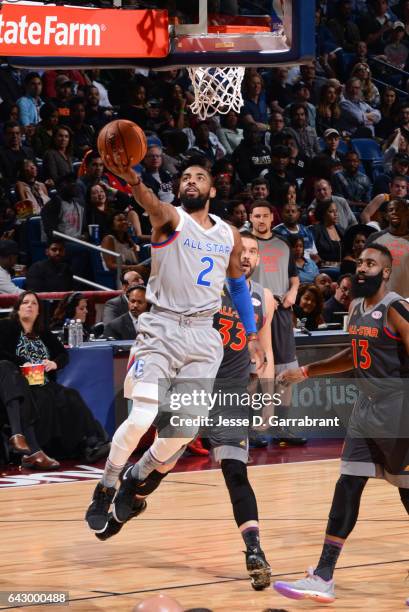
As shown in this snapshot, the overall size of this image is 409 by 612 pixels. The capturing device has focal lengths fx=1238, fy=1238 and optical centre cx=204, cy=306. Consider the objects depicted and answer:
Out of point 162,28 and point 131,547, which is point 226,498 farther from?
point 162,28

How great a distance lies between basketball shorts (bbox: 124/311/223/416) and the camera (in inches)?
248

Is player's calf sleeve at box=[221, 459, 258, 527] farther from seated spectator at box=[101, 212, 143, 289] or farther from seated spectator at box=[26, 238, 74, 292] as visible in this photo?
seated spectator at box=[101, 212, 143, 289]

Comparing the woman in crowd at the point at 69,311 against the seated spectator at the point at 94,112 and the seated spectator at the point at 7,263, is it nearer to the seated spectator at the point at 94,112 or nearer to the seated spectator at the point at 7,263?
the seated spectator at the point at 7,263

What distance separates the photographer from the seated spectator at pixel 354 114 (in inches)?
741

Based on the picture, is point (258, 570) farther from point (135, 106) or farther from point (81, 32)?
point (135, 106)

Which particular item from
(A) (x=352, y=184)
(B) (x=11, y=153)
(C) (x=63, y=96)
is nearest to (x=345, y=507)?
A: (B) (x=11, y=153)

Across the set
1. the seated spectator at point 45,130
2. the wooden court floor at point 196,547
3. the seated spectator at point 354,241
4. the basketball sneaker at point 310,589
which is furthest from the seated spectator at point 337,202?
the basketball sneaker at point 310,589

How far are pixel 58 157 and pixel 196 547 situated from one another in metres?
7.91

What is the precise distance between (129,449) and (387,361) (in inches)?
55.3

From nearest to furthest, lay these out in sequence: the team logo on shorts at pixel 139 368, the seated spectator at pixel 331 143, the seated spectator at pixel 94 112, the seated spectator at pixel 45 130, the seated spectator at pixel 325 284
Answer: the team logo on shorts at pixel 139 368 < the seated spectator at pixel 325 284 < the seated spectator at pixel 45 130 < the seated spectator at pixel 94 112 < the seated spectator at pixel 331 143

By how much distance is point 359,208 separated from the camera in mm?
17000

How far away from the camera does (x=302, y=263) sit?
1405 cm

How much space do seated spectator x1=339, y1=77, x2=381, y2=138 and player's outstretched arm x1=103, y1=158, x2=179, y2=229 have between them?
41.9 ft

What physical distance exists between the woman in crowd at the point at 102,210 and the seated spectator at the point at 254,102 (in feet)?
10.4
